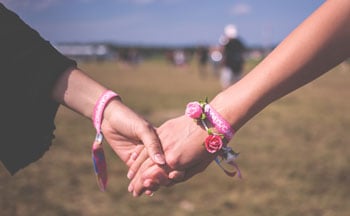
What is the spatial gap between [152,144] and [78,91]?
0.41 m

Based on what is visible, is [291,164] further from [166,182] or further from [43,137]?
[43,137]

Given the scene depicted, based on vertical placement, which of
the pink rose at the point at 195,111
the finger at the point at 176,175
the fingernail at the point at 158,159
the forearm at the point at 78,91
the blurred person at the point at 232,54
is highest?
the forearm at the point at 78,91

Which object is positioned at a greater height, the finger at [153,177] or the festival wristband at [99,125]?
the festival wristband at [99,125]

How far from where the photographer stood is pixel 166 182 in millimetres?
1784

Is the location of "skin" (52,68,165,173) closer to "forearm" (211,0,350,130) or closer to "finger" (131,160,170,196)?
"finger" (131,160,170,196)

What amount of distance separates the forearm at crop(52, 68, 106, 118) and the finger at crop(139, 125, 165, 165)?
26 centimetres

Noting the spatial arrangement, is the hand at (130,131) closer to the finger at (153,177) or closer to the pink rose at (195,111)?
the finger at (153,177)

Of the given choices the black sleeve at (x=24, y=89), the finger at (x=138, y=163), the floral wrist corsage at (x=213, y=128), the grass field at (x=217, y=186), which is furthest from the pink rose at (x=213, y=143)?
the grass field at (x=217, y=186)

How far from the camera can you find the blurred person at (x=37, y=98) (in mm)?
1616

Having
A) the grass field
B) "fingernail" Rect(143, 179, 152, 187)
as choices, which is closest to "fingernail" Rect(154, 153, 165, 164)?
"fingernail" Rect(143, 179, 152, 187)

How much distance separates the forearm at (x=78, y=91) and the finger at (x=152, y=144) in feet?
0.87

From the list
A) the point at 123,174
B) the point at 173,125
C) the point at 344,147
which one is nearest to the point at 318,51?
the point at 173,125

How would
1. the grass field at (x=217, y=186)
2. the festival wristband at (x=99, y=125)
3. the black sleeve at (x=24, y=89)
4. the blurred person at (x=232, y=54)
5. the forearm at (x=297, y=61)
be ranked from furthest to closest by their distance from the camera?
the blurred person at (x=232, y=54) < the grass field at (x=217, y=186) < the festival wristband at (x=99, y=125) < the black sleeve at (x=24, y=89) < the forearm at (x=297, y=61)

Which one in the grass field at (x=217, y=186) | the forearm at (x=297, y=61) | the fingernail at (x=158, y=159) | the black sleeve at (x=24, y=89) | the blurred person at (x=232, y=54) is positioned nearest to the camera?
the forearm at (x=297, y=61)
